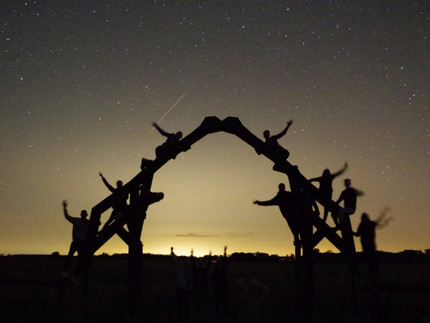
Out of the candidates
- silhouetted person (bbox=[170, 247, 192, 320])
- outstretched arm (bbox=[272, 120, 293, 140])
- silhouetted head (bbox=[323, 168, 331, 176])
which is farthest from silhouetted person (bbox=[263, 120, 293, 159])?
silhouetted person (bbox=[170, 247, 192, 320])

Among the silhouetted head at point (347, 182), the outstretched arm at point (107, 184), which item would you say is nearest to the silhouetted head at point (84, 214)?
the outstretched arm at point (107, 184)

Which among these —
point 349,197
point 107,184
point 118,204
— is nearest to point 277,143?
point 349,197

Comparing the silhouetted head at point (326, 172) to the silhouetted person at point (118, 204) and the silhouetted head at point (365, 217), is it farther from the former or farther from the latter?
the silhouetted person at point (118, 204)

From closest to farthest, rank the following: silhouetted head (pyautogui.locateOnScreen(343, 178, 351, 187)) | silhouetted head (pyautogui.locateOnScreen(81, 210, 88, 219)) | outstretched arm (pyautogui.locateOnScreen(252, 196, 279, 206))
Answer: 1. silhouetted head (pyautogui.locateOnScreen(343, 178, 351, 187))
2. outstretched arm (pyautogui.locateOnScreen(252, 196, 279, 206))
3. silhouetted head (pyautogui.locateOnScreen(81, 210, 88, 219))

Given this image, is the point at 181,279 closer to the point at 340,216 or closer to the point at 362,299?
the point at 340,216

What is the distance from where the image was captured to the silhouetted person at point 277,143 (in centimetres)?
1248

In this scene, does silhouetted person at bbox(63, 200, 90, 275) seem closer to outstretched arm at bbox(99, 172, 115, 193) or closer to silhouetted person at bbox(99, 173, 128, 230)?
outstretched arm at bbox(99, 172, 115, 193)

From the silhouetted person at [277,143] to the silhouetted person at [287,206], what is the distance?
3.44 ft

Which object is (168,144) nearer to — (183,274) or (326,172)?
(183,274)

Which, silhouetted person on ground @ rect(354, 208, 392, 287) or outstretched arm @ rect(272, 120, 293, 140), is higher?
outstretched arm @ rect(272, 120, 293, 140)

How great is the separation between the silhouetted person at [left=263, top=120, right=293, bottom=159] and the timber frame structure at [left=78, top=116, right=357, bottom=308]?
6 centimetres

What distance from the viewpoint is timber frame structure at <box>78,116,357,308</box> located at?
465 inches

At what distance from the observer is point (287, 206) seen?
1288 cm

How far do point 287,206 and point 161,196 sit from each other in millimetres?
3347
